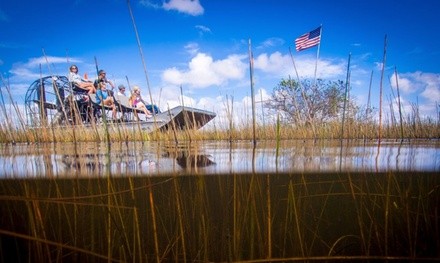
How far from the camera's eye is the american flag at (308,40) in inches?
392

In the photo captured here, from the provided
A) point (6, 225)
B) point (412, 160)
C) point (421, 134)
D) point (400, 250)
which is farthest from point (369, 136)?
point (6, 225)

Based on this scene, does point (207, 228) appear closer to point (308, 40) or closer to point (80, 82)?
point (308, 40)

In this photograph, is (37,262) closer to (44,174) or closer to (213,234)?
(213,234)

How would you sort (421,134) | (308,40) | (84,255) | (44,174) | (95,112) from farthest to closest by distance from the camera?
1. (95,112)
2. (421,134)
3. (308,40)
4. (44,174)
5. (84,255)

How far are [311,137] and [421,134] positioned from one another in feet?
16.0

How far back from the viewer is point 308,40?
10.4m

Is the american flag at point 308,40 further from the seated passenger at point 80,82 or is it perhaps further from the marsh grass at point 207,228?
the seated passenger at point 80,82

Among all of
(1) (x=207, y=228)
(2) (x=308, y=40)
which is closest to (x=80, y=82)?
(2) (x=308, y=40)

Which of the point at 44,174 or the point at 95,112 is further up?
the point at 95,112

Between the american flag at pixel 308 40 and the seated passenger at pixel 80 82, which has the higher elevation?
the american flag at pixel 308 40

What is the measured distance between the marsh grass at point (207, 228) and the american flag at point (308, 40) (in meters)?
7.90

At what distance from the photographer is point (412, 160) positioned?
4941 mm

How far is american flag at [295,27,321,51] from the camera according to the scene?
32.7ft

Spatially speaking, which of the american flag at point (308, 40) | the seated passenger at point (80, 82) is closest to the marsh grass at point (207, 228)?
the american flag at point (308, 40)
